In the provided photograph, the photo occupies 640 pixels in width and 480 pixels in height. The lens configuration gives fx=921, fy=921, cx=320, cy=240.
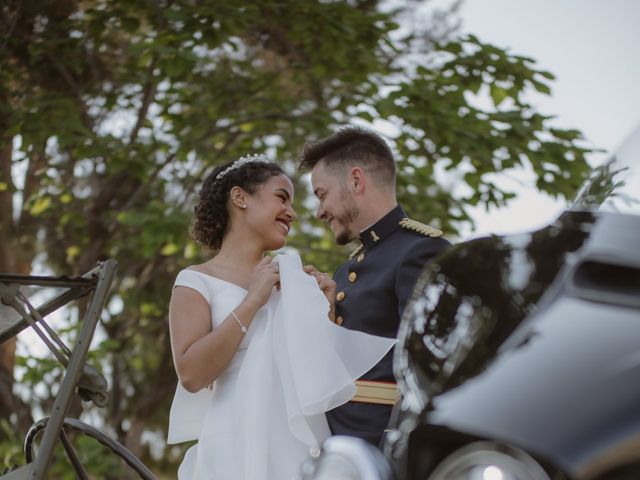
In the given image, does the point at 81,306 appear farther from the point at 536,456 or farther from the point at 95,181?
the point at 536,456

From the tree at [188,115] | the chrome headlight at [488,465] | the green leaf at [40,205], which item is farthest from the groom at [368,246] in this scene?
the green leaf at [40,205]

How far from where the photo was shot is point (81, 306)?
8805 mm

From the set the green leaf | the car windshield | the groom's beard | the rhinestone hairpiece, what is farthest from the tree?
the car windshield

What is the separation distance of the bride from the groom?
0.10 m

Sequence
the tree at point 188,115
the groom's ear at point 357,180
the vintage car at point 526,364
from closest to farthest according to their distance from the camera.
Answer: the vintage car at point 526,364 → the groom's ear at point 357,180 → the tree at point 188,115

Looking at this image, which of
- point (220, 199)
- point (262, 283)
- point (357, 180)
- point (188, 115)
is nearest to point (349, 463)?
point (262, 283)

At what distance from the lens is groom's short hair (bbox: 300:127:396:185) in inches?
133

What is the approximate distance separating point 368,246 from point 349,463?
1728 millimetres

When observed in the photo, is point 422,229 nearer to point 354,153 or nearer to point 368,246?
point 368,246

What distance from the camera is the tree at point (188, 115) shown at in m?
7.04

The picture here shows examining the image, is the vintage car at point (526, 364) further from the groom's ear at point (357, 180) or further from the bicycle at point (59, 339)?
the groom's ear at point (357, 180)

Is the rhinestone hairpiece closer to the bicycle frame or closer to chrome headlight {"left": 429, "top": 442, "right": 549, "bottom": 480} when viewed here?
the bicycle frame

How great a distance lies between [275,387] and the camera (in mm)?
3004

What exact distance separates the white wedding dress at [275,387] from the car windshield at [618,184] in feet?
2.66
